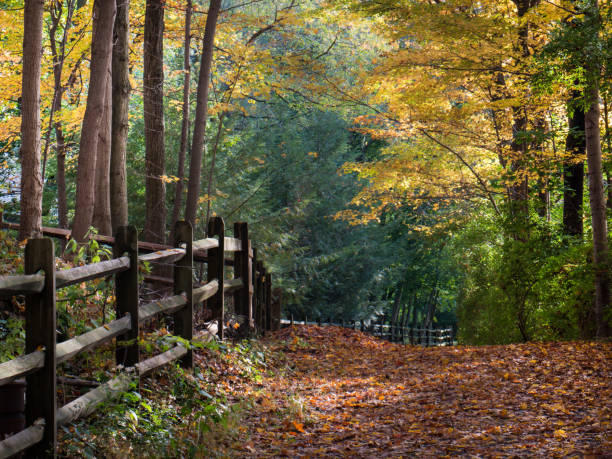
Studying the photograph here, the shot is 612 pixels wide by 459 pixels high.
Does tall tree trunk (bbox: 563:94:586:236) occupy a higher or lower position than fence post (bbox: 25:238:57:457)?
higher

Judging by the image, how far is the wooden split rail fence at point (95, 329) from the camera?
3578mm

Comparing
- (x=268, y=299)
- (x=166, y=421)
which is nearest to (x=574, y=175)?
(x=268, y=299)

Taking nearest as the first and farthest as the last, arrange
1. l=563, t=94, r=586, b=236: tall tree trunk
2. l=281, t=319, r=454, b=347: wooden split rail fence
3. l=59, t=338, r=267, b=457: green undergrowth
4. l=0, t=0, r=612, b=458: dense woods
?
l=59, t=338, r=267, b=457: green undergrowth → l=0, t=0, r=612, b=458: dense woods → l=563, t=94, r=586, b=236: tall tree trunk → l=281, t=319, r=454, b=347: wooden split rail fence

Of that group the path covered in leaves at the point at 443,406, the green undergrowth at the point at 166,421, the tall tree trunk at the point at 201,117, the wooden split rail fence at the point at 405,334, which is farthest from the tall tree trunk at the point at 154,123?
the wooden split rail fence at the point at 405,334

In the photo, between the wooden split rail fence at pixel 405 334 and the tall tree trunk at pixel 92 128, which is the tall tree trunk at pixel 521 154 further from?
the wooden split rail fence at pixel 405 334

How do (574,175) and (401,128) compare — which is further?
(401,128)

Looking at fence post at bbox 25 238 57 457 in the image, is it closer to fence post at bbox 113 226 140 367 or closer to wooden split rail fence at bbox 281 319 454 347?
fence post at bbox 113 226 140 367

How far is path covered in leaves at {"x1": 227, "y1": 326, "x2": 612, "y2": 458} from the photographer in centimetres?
477

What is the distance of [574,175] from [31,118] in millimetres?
10915

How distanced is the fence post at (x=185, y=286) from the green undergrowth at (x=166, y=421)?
0.34 meters

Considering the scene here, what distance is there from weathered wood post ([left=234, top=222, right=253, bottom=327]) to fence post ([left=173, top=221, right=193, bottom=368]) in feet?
7.57

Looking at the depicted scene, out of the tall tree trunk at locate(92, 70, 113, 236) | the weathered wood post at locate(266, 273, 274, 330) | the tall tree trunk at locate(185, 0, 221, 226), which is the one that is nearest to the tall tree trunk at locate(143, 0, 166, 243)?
the tall tree trunk at locate(185, 0, 221, 226)

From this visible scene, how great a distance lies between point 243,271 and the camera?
8922 mm

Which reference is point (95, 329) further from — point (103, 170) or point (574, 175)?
point (574, 175)
